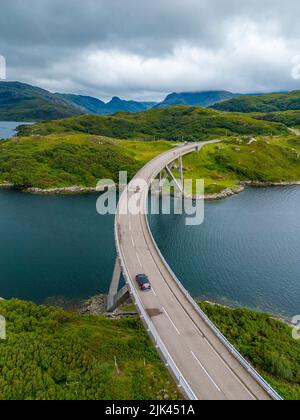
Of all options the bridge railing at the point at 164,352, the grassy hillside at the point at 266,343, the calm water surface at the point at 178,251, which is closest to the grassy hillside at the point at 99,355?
the grassy hillside at the point at 266,343

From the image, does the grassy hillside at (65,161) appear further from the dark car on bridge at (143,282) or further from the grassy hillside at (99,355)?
the dark car on bridge at (143,282)

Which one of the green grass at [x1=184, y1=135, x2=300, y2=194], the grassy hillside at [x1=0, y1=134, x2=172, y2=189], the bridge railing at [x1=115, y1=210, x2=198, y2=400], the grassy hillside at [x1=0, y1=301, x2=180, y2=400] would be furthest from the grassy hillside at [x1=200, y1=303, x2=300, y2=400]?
the grassy hillside at [x1=0, y1=134, x2=172, y2=189]

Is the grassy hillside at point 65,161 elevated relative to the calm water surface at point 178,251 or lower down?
elevated

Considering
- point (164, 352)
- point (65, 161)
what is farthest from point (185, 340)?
point (65, 161)

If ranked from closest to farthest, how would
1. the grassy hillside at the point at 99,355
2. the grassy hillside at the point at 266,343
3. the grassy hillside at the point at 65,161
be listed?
the grassy hillside at the point at 99,355 < the grassy hillside at the point at 266,343 < the grassy hillside at the point at 65,161

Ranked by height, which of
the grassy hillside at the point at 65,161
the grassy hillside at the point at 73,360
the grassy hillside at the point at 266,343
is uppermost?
the grassy hillside at the point at 65,161
